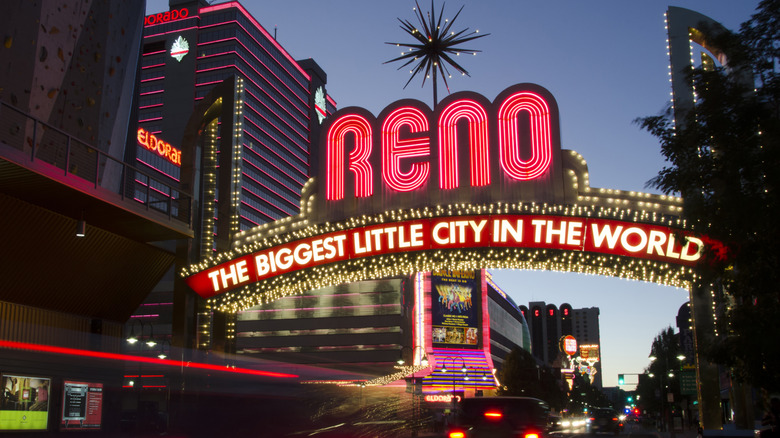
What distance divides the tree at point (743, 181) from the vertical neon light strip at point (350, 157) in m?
12.7

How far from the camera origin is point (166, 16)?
172250 millimetres

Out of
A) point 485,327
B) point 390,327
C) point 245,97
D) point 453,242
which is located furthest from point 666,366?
point 245,97

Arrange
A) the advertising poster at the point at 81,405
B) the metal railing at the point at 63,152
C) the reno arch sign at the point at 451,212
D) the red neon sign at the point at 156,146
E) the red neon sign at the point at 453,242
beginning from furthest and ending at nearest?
the red neon sign at the point at 156,146 < the reno arch sign at the point at 451,212 < the red neon sign at the point at 453,242 < the advertising poster at the point at 81,405 < the metal railing at the point at 63,152

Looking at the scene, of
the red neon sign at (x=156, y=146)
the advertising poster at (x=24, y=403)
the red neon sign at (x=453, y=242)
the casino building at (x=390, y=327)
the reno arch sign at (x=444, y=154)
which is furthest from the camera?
the red neon sign at (x=156, y=146)

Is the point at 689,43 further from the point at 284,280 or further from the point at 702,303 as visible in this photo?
the point at 284,280

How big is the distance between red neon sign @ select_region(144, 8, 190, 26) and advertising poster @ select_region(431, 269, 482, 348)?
107544 mm

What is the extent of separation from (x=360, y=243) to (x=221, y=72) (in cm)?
14942

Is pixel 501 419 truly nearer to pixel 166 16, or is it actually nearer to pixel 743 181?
pixel 743 181

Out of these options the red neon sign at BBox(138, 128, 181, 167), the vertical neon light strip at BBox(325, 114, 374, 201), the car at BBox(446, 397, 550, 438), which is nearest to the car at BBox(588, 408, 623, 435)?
the vertical neon light strip at BBox(325, 114, 374, 201)

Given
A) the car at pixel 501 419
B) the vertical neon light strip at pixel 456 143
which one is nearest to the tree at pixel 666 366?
the vertical neon light strip at pixel 456 143

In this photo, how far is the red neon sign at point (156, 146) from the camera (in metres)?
117

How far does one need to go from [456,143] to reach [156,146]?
106 m

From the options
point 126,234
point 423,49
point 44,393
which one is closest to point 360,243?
point 126,234

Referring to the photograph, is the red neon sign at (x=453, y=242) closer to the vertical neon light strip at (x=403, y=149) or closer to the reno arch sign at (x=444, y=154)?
the reno arch sign at (x=444, y=154)
